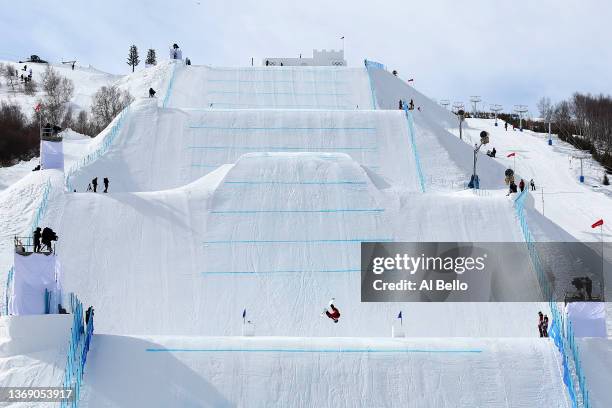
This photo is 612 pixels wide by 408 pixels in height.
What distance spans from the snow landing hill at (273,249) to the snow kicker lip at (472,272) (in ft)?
0.62

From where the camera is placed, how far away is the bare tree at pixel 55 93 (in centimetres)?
5206

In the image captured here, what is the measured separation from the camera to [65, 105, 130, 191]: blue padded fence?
25891mm

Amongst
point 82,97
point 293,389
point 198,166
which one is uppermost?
point 82,97

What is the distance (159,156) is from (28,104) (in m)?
32.4

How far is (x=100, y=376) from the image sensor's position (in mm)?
14461

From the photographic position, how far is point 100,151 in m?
28.0

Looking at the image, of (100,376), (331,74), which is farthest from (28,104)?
(100,376)

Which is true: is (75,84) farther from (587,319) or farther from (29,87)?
(587,319)

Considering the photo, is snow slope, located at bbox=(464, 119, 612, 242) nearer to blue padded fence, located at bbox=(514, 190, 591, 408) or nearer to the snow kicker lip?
the snow kicker lip

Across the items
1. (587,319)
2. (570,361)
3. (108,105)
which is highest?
(108,105)

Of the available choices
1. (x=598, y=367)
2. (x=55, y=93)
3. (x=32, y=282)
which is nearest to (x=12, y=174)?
(x=32, y=282)

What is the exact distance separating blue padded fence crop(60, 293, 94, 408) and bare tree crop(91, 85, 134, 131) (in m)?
30.7

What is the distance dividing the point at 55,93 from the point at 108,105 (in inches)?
507

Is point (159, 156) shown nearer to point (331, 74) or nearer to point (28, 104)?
point (331, 74)
